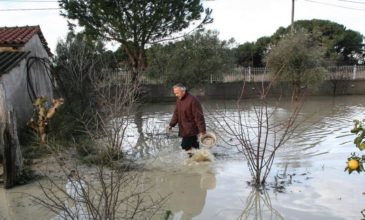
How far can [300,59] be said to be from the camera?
922 inches

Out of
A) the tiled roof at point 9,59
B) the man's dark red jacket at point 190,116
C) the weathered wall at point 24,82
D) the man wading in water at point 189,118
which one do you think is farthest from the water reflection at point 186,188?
the tiled roof at point 9,59

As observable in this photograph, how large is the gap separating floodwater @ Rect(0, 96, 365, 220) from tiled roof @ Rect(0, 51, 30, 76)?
386 centimetres

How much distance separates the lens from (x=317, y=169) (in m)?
8.21

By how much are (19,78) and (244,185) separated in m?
8.31

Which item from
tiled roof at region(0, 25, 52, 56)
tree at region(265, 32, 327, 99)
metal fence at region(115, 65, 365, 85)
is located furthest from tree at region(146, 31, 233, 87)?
tiled roof at region(0, 25, 52, 56)

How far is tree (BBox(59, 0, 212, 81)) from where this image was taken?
70.5 feet

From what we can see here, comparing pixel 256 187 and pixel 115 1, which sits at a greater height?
pixel 115 1

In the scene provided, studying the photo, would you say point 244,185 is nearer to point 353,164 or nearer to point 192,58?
point 353,164

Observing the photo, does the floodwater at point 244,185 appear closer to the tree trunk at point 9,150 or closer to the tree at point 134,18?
the tree trunk at point 9,150

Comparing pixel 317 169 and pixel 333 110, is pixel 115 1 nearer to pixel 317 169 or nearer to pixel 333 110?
pixel 333 110

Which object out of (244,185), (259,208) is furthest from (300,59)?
(259,208)

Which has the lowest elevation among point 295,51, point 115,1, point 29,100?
point 29,100

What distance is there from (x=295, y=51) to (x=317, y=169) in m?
16.2

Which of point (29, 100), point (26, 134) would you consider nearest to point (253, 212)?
point (26, 134)
